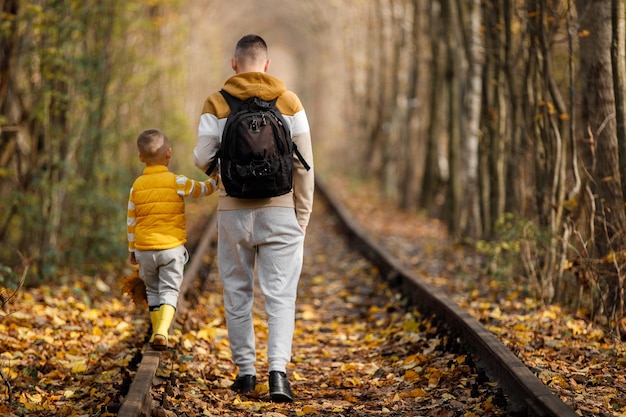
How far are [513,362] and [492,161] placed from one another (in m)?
6.50

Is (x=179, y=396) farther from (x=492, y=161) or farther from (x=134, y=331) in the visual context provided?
(x=492, y=161)

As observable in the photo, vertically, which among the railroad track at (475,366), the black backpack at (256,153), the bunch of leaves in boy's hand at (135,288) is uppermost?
the black backpack at (256,153)

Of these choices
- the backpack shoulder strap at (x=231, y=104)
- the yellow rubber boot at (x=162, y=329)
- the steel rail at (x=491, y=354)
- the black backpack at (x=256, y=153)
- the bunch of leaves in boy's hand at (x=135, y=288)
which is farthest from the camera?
the bunch of leaves in boy's hand at (x=135, y=288)

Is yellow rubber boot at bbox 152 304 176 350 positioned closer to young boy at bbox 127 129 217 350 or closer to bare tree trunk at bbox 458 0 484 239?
young boy at bbox 127 129 217 350

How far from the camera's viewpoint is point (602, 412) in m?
4.21

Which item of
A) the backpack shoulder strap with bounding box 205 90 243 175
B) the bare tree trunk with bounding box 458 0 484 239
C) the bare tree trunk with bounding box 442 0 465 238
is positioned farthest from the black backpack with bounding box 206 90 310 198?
the bare tree trunk with bounding box 442 0 465 238

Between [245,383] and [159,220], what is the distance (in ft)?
3.96

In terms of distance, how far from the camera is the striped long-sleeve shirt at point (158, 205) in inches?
214

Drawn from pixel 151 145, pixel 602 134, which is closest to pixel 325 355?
pixel 151 145

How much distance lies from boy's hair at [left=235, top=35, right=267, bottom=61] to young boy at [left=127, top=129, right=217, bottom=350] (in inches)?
34.3

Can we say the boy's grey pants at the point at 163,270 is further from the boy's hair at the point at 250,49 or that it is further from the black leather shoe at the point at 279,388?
the boy's hair at the point at 250,49

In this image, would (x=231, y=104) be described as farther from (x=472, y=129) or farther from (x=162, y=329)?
(x=472, y=129)

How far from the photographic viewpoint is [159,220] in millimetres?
5453

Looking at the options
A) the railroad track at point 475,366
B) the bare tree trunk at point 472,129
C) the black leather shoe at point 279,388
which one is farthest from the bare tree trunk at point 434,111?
the black leather shoe at point 279,388
